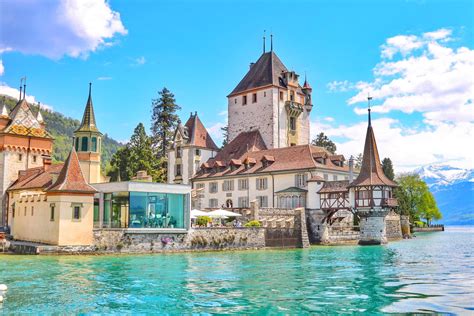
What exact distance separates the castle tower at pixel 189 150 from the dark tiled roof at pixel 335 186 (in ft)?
68.3

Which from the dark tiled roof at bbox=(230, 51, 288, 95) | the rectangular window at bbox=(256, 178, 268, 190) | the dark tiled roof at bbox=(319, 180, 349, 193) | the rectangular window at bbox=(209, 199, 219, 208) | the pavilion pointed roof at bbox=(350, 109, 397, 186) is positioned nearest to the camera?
the pavilion pointed roof at bbox=(350, 109, 397, 186)

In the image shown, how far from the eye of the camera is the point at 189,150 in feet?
228

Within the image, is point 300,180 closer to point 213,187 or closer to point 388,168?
point 213,187

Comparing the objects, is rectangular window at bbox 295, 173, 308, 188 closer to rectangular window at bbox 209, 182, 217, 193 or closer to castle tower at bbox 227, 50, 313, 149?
rectangular window at bbox 209, 182, 217, 193

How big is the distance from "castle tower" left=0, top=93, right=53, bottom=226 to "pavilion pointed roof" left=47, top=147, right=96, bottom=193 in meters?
17.5

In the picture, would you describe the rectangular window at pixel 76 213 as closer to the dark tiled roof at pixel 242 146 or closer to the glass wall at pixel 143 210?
the glass wall at pixel 143 210

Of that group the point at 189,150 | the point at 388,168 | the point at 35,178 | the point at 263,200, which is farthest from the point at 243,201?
the point at 388,168

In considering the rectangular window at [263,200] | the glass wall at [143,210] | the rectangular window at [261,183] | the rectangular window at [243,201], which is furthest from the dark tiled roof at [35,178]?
the rectangular window at [263,200]

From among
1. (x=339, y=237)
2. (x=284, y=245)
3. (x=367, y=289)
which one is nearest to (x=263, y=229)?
(x=284, y=245)

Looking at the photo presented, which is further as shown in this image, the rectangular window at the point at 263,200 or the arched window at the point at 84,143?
the rectangular window at the point at 263,200

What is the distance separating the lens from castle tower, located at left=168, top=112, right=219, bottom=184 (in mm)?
69438

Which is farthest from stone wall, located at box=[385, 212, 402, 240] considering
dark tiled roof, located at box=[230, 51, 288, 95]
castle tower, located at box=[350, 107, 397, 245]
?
dark tiled roof, located at box=[230, 51, 288, 95]

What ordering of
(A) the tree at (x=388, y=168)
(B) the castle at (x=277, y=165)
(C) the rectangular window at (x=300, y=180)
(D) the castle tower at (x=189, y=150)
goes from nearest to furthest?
(B) the castle at (x=277, y=165)
(C) the rectangular window at (x=300, y=180)
(D) the castle tower at (x=189, y=150)
(A) the tree at (x=388, y=168)

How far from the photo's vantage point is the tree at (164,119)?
3327 inches
